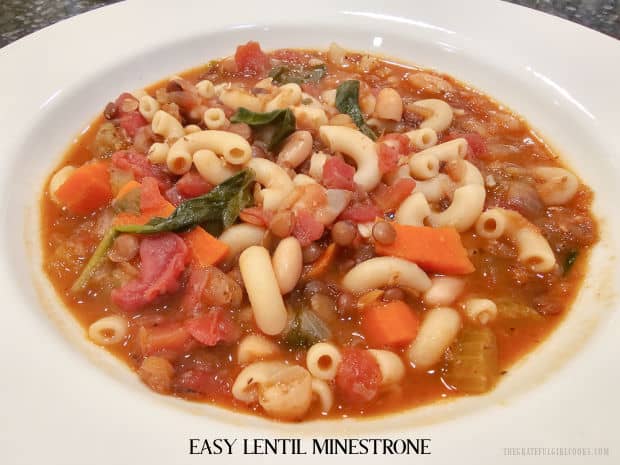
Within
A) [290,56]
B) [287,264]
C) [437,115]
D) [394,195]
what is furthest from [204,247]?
[290,56]

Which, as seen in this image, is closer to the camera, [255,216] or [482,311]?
[482,311]

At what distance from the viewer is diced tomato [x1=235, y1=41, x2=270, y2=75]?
338 centimetres

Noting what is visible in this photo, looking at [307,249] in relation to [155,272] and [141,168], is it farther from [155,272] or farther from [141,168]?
[141,168]

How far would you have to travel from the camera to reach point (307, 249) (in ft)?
7.33

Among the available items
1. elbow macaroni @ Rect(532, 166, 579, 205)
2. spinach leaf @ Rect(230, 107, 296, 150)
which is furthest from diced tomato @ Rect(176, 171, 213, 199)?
elbow macaroni @ Rect(532, 166, 579, 205)

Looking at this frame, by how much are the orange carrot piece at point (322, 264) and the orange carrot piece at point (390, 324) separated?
25 cm

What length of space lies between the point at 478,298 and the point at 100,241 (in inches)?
62.5

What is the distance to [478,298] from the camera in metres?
2.22

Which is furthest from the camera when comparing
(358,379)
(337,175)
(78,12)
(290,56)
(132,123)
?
(78,12)

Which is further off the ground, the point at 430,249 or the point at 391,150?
the point at 391,150

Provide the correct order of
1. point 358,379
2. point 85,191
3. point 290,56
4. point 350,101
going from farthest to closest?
point 290,56 < point 350,101 < point 85,191 < point 358,379

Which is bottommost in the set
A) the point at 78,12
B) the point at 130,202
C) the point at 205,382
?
the point at 205,382

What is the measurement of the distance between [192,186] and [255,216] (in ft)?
1.10

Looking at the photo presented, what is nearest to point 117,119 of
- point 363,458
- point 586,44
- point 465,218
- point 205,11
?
point 205,11
